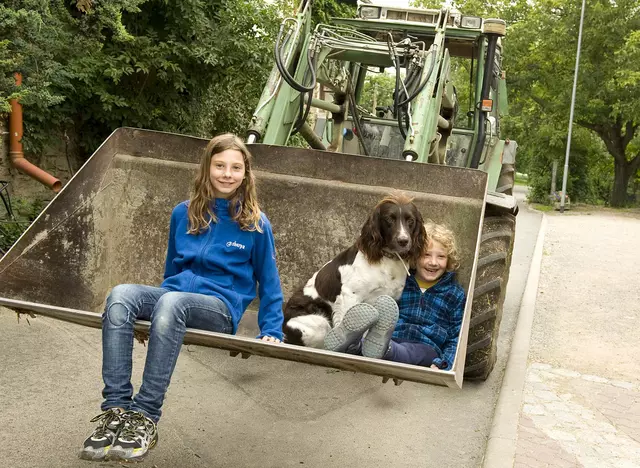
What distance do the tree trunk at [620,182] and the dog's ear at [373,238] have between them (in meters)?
25.1

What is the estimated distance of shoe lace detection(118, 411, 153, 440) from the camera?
115 inches

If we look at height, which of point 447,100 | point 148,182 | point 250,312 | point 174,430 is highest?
point 447,100

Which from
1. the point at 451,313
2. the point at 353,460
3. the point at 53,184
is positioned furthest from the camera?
the point at 53,184

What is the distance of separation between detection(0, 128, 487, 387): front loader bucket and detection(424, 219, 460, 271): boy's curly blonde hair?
0.50 ft

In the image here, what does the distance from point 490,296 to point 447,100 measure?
6.22 ft

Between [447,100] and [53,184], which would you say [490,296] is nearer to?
[447,100]

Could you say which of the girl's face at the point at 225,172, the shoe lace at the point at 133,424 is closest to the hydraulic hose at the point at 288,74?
the girl's face at the point at 225,172

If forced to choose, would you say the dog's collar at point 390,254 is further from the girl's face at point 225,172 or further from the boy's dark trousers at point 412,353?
the girl's face at point 225,172

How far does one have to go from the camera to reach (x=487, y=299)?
4789 millimetres

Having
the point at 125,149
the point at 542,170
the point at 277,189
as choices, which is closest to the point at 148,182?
the point at 125,149

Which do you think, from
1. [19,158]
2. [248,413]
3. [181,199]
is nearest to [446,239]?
[248,413]

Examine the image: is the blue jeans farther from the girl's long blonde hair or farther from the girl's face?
the girl's face

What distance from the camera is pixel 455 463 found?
3.99 m

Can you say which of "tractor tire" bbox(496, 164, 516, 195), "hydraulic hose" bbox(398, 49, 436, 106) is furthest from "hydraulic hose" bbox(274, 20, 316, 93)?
"tractor tire" bbox(496, 164, 516, 195)
